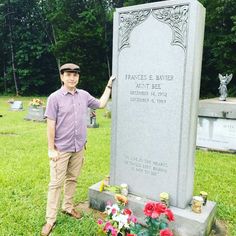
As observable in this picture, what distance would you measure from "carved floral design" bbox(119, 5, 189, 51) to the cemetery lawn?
224 centimetres

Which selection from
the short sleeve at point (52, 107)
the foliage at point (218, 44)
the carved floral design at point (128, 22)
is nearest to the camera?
the short sleeve at point (52, 107)

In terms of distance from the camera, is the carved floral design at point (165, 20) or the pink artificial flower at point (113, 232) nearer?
the pink artificial flower at point (113, 232)

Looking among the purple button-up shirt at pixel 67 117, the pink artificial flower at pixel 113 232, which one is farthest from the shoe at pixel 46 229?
the pink artificial flower at pixel 113 232

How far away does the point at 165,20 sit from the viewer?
3.47m

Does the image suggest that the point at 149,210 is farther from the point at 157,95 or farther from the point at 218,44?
the point at 218,44

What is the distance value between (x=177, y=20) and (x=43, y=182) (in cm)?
337

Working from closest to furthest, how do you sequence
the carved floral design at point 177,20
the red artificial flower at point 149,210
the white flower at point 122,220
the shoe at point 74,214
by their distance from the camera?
the red artificial flower at point 149,210
the white flower at point 122,220
the carved floral design at point 177,20
the shoe at point 74,214

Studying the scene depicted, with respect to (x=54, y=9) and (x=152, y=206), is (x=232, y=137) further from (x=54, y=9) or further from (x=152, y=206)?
(x=54, y=9)

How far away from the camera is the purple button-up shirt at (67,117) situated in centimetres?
352

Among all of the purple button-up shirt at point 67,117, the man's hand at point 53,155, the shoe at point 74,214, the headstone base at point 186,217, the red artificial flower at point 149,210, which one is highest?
the purple button-up shirt at point 67,117

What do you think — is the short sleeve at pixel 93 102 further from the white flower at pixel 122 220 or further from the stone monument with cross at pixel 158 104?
the white flower at pixel 122 220

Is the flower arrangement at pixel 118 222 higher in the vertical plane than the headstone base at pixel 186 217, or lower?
higher

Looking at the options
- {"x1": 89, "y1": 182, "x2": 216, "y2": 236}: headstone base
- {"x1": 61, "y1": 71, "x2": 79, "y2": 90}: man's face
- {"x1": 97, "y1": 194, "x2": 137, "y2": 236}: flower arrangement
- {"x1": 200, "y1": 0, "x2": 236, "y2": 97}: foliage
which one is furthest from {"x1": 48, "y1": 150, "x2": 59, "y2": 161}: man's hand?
{"x1": 200, "y1": 0, "x2": 236, "y2": 97}: foliage

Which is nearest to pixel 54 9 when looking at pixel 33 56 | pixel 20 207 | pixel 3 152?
pixel 33 56
